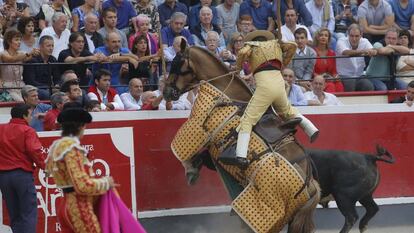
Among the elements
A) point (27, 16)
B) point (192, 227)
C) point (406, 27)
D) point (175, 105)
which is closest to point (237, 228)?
point (192, 227)

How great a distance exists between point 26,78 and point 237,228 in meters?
2.81

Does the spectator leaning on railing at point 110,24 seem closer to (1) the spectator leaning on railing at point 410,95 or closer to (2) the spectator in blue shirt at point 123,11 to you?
(2) the spectator in blue shirt at point 123,11

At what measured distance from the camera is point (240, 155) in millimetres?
11828

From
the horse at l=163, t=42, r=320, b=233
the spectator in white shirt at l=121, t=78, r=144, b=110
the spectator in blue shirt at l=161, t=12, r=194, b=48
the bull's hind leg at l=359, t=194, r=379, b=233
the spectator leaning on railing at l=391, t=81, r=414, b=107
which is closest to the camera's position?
the horse at l=163, t=42, r=320, b=233

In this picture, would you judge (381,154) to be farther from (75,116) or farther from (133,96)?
(75,116)

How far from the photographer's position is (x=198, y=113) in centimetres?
1229

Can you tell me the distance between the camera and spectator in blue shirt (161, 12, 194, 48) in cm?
1478

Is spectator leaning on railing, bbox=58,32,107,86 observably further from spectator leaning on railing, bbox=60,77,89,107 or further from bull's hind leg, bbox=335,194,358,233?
bull's hind leg, bbox=335,194,358,233

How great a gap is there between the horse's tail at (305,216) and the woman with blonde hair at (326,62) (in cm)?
302

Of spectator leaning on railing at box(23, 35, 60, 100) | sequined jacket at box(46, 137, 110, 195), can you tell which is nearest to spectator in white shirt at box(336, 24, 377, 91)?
spectator leaning on railing at box(23, 35, 60, 100)

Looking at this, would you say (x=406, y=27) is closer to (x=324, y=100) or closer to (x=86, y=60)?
(x=324, y=100)

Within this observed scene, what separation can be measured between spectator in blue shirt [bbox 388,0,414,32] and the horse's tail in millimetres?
5486

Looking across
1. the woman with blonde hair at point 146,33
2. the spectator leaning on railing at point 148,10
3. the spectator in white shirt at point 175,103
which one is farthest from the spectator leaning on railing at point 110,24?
the spectator in white shirt at point 175,103

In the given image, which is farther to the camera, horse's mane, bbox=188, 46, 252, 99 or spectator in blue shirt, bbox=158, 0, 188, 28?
spectator in blue shirt, bbox=158, 0, 188, 28
